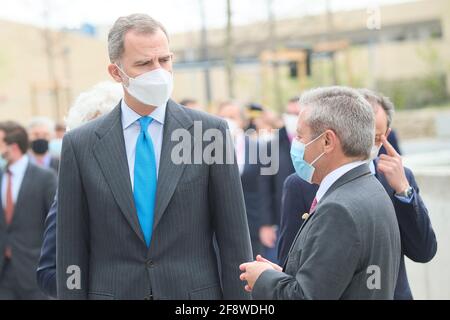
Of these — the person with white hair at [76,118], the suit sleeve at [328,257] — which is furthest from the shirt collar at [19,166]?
the suit sleeve at [328,257]

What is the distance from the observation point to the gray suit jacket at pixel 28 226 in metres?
6.32

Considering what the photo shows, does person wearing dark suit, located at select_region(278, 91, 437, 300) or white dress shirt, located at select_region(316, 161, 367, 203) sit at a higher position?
white dress shirt, located at select_region(316, 161, 367, 203)

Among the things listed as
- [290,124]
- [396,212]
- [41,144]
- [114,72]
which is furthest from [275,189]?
[114,72]

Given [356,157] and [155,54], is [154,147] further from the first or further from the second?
[356,157]

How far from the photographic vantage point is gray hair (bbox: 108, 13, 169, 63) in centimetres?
336

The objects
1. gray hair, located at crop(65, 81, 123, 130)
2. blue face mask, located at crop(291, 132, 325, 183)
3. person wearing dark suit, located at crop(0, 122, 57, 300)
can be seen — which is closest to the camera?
blue face mask, located at crop(291, 132, 325, 183)

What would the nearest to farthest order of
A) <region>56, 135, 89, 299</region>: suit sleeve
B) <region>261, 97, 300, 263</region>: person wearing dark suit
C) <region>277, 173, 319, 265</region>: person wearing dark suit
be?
1. <region>56, 135, 89, 299</region>: suit sleeve
2. <region>277, 173, 319, 265</region>: person wearing dark suit
3. <region>261, 97, 300, 263</region>: person wearing dark suit

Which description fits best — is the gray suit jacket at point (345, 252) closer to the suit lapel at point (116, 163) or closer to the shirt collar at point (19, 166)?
the suit lapel at point (116, 163)

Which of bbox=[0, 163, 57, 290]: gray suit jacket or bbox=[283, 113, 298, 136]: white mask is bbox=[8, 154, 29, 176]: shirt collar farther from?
bbox=[283, 113, 298, 136]: white mask

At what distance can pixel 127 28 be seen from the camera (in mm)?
3387

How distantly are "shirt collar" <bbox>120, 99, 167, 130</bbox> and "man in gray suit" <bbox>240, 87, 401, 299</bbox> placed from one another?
68 cm

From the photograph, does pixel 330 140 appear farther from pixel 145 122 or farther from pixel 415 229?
pixel 415 229

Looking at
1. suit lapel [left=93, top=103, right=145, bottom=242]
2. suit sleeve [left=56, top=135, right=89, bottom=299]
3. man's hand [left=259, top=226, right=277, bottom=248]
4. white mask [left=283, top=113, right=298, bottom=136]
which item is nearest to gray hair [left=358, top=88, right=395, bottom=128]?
suit lapel [left=93, top=103, right=145, bottom=242]
